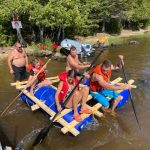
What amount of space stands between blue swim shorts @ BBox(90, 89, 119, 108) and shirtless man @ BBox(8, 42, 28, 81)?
11.0 ft

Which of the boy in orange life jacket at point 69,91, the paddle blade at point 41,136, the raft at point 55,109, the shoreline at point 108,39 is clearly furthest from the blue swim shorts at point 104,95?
the shoreline at point 108,39

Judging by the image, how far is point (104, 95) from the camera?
29.4 ft

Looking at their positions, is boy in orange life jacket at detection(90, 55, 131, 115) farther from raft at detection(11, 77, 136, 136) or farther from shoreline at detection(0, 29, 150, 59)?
shoreline at detection(0, 29, 150, 59)

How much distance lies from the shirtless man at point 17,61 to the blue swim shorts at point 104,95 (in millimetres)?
3367

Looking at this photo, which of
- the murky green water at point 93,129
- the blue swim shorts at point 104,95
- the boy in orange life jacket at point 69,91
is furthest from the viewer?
the blue swim shorts at point 104,95

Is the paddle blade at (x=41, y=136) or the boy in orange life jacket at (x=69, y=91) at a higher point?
the boy in orange life jacket at (x=69, y=91)

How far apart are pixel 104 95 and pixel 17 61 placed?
12.5ft

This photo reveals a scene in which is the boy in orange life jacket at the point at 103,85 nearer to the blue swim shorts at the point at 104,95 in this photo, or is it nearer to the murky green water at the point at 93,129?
the blue swim shorts at the point at 104,95

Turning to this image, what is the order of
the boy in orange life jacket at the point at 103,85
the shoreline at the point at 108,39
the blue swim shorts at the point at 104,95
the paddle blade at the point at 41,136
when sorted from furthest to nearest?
the shoreline at the point at 108,39 → the blue swim shorts at the point at 104,95 → the boy in orange life jacket at the point at 103,85 → the paddle blade at the point at 41,136

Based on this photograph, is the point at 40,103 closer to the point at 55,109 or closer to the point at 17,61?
the point at 55,109

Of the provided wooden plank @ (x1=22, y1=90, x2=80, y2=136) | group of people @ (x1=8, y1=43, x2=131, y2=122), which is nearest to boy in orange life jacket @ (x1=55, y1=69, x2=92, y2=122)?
group of people @ (x1=8, y1=43, x2=131, y2=122)

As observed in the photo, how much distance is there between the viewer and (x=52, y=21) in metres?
20.2

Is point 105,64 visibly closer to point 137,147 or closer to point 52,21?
point 137,147

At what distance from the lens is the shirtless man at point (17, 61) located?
11.0m
